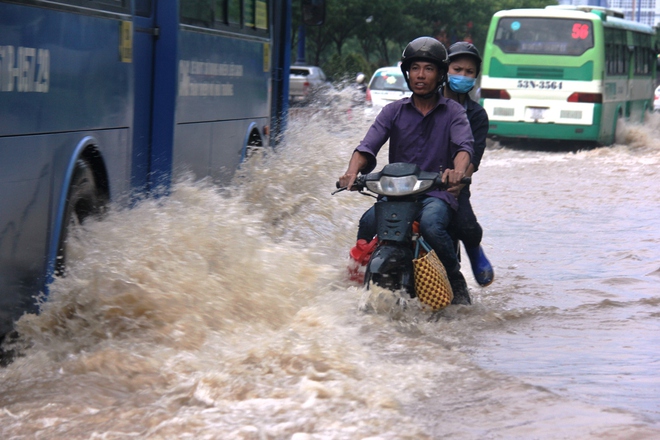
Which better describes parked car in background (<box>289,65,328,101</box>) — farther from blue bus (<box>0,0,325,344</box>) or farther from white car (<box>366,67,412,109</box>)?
blue bus (<box>0,0,325,344</box>)

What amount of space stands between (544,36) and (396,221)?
1659 cm

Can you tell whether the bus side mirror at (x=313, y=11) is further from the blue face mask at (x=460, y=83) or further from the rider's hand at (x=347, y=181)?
the rider's hand at (x=347, y=181)

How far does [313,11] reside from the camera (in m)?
11.1

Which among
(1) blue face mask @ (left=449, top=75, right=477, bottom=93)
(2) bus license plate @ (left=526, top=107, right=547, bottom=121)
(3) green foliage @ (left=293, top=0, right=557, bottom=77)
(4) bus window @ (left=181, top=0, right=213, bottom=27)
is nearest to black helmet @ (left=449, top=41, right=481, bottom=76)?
(1) blue face mask @ (left=449, top=75, right=477, bottom=93)

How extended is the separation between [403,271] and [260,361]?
1.10m

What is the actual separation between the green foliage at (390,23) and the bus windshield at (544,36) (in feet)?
58.6

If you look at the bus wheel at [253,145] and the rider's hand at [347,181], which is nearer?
the rider's hand at [347,181]

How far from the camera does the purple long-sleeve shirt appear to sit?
19.7 ft

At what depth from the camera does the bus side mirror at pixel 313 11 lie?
11.1 m

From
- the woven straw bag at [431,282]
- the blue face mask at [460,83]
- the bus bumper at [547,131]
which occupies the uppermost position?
the blue face mask at [460,83]

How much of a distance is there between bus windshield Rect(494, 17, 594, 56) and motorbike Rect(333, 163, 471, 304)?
16.2m

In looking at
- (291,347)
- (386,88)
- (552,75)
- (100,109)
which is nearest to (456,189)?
(291,347)

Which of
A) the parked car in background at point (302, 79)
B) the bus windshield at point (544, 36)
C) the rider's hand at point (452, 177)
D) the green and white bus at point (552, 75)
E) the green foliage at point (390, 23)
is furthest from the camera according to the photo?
the green foliage at point (390, 23)

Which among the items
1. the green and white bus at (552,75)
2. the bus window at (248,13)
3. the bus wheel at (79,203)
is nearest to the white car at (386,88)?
the green and white bus at (552,75)
